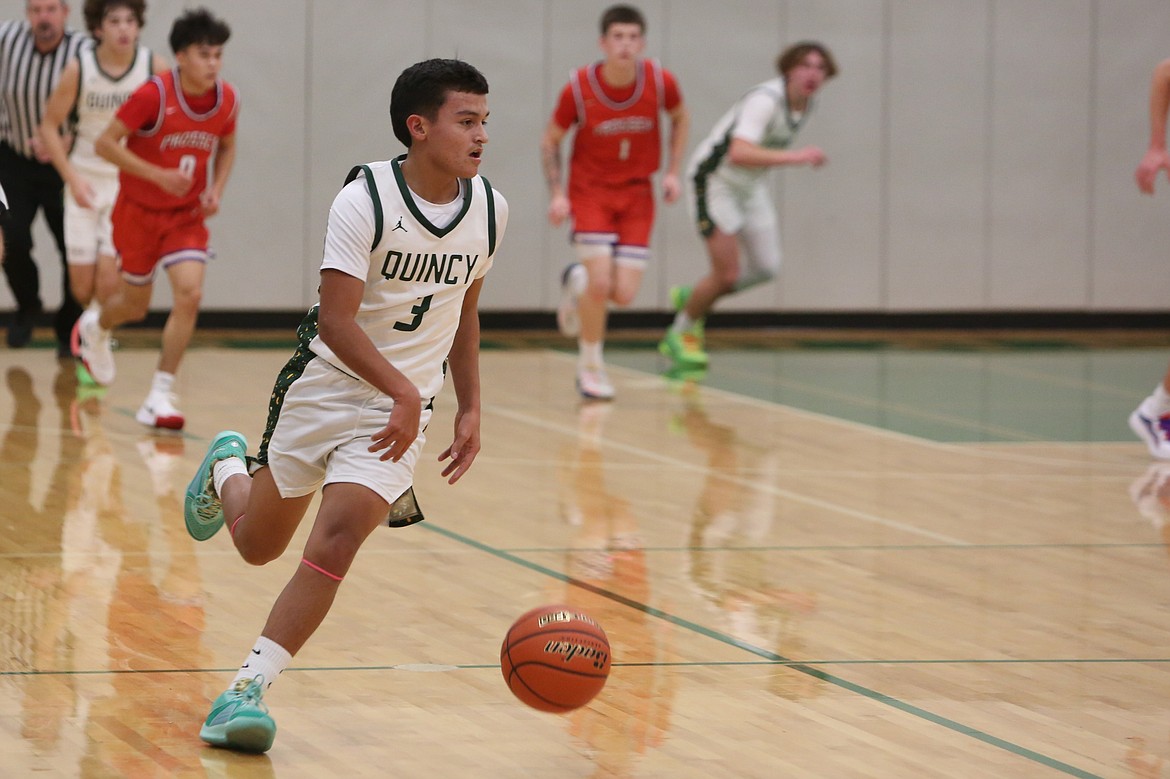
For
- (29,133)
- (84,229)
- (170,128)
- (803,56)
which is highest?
(803,56)

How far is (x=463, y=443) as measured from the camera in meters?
4.39

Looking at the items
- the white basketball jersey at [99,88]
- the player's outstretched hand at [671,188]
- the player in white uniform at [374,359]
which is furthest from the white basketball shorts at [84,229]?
the player in white uniform at [374,359]

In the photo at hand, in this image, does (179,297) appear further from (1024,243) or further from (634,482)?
(1024,243)

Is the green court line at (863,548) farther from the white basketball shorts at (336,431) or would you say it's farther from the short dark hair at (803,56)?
the short dark hair at (803,56)

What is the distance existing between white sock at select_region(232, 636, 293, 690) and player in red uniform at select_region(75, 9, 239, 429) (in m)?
4.86

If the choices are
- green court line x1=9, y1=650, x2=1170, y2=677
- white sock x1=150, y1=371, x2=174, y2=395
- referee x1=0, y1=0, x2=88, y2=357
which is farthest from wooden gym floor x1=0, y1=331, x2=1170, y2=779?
referee x1=0, y1=0, x2=88, y2=357

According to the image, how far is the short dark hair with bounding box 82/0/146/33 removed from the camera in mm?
9602

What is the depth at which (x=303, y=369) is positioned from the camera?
4293 mm

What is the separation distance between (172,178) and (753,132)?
441cm

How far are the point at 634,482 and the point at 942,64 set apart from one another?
8412 millimetres

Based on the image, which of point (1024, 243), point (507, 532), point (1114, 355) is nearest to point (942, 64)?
point (1024, 243)

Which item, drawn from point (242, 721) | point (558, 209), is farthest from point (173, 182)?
point (242, 721)

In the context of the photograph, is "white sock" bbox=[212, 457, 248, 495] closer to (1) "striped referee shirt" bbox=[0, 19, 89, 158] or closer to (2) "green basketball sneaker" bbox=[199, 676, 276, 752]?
(2) "green basketball sneaker" bbox=[199, 676, 276, 752]

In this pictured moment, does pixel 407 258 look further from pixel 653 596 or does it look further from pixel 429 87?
pixel 653 596
